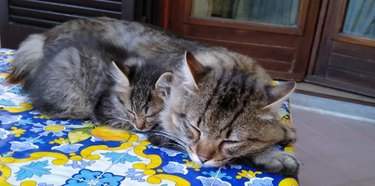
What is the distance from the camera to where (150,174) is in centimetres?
112

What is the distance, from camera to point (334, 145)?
7.45 ft

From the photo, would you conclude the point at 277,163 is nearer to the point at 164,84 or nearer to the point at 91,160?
the point at 164,84

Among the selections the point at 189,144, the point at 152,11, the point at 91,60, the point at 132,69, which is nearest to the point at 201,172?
the point at 189,144

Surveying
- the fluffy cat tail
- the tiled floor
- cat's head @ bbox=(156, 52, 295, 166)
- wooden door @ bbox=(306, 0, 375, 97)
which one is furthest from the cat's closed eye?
wooden door @ bbox=(306, 0, 375, 97)

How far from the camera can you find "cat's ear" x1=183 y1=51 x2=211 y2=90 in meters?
1.08

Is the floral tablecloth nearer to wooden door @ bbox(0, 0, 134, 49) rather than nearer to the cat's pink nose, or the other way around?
the cat's pink nose

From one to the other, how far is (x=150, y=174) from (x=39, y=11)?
215 centimetres

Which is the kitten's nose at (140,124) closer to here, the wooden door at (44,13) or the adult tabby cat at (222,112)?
the adult tabby cat at (222,112)

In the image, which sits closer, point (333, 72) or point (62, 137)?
point (62, 137)

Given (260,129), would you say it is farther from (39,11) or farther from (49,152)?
(39,11)

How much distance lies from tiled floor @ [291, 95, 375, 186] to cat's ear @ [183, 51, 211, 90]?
1063 millimetres

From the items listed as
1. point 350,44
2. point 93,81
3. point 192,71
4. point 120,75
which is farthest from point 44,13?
point 350,44

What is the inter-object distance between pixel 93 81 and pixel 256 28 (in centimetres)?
193

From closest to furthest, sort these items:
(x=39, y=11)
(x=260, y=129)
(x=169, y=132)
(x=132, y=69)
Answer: (x=260, y=129) < (x=169, y=132) < (x=132, y=69) < (x=39, y=11)
